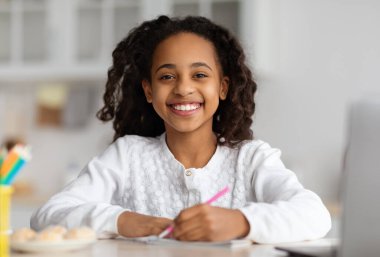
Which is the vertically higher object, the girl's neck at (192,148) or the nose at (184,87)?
the nose at (184,87)

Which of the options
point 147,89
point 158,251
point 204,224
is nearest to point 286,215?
point 204,224

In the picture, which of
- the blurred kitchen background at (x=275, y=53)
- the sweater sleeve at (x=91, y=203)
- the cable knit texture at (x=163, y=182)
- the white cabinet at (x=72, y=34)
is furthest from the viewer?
the white cabinet at (x=72, y=34)

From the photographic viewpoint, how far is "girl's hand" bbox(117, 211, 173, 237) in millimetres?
1422

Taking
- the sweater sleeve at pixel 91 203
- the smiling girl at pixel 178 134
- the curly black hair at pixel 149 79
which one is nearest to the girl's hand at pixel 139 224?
the sweater sleeve at pixel 91 203

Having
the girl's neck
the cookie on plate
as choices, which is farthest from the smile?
the cookie on plate

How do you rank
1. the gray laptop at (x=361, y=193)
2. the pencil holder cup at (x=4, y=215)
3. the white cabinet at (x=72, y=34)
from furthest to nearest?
1. the white cabinet at (x=72, y=34)
2. the pencil holder cup at (x=4, y=215)
3. the gray laptop at (x=361, y=193)

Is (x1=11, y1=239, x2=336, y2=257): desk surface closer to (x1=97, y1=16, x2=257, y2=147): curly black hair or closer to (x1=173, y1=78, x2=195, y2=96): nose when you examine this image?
(x1=173, y1=78, x2=195, y2=96): nose

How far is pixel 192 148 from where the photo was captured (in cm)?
193

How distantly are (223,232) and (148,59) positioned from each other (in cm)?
75

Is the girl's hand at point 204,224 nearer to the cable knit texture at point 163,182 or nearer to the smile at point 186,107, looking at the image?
the cable knit texture at point 163,182

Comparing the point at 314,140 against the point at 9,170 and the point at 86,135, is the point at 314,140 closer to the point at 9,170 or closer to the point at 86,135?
the point at 86,135

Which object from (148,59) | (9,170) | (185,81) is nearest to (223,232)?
(9,170)

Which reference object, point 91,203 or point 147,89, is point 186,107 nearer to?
point 147,89

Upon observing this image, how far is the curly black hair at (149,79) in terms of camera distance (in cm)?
195
